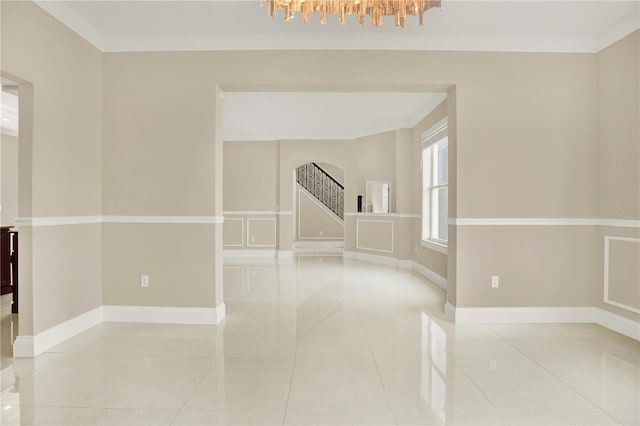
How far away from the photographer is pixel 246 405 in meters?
2.22

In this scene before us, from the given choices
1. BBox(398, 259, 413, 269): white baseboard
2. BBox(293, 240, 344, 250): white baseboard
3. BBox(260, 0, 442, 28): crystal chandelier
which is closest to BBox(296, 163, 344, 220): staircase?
BBox(293, 240, 344, 250): white baseboard

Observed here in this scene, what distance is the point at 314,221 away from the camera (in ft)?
38.6

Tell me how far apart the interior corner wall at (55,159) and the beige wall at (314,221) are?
810cm

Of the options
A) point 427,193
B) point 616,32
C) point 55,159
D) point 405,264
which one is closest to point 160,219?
point 55,159

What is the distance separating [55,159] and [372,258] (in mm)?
6297

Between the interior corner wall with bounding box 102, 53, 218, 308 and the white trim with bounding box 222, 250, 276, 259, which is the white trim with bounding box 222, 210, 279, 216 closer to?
the white trim with bounding box 222, 250, 276, 259

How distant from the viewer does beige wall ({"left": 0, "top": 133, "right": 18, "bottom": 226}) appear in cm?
695

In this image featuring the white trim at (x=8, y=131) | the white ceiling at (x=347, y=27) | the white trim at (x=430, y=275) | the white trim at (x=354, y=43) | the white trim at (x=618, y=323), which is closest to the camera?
the white ceiling at (x=347, y=27)

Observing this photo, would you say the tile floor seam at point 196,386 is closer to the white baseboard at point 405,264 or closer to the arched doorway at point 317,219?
the white baseboard at point 405,264

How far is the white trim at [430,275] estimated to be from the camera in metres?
5.55

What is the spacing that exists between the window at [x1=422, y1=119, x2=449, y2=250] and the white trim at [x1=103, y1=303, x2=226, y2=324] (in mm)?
3622

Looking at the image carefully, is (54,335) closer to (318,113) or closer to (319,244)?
(318,113)

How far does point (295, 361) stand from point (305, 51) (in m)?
2.94

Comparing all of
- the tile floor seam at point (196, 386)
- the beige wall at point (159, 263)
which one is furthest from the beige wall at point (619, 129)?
the beige wall at point (159, 263)
